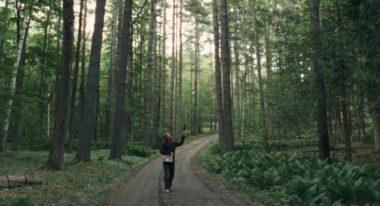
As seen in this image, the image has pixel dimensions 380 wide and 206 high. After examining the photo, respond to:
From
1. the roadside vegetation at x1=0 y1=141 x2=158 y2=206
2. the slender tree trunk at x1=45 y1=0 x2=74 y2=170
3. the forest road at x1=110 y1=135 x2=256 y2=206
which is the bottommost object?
the forest road at x1=110 y1=135 x2=256 y2=206

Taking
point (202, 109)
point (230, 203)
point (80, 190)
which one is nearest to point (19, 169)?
point (80, 190)

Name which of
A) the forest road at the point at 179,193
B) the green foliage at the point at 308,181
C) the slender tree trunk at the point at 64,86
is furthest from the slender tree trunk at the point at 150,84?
the forest road at the point at 179,193

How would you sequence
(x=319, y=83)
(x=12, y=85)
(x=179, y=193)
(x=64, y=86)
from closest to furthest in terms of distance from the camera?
(x=179, y=193), (x=64, y=86), (x=319, y=83), (x=12, y=85)

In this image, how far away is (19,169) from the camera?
46.6 feet

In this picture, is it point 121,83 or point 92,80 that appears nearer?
point 92,80

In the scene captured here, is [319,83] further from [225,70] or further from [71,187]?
[71,187]

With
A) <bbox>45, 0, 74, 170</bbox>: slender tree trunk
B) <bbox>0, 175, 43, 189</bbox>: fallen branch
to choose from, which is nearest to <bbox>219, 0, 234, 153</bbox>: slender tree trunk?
<bbox>45, 0, 74, 170</bbox>: slender tree trunk

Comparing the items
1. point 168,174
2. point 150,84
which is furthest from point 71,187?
point 150,84

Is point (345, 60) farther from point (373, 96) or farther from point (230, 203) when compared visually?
point (230, 203)

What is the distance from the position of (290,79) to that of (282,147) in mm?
13716

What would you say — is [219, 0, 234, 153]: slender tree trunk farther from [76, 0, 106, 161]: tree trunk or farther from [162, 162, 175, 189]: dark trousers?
[162, 162, 175, 189]: dark trousers

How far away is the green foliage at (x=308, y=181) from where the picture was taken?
8883 millimetres

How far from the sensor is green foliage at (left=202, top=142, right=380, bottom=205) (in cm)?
888

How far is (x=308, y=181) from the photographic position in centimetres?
973
